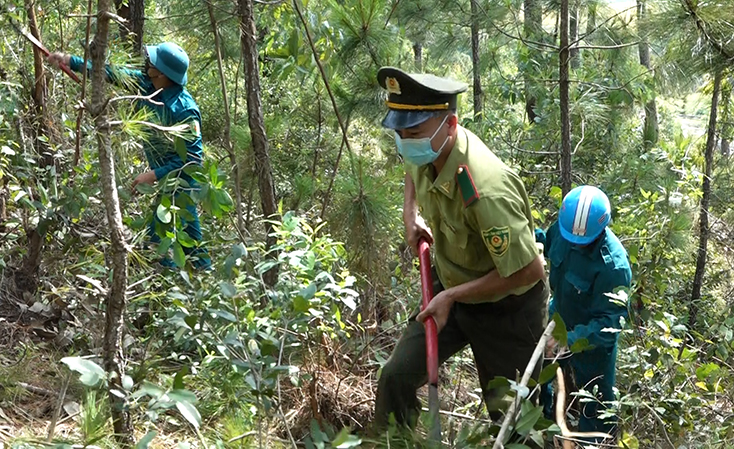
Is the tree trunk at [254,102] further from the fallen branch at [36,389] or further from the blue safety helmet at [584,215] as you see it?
the blue safety helmet at [584,215]

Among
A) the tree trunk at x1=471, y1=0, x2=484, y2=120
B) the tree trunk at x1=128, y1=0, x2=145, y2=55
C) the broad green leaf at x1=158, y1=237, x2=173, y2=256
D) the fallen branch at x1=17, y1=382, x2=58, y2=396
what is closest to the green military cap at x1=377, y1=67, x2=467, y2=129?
the broad green leaf at x1=158, y1=237, x2=173, y2=256

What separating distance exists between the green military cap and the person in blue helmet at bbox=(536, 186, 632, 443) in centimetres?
101

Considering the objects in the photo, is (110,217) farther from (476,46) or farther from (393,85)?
(476,46)

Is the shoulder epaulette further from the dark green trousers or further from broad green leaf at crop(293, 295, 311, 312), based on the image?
broad green leaf at crop(293, 295, 311, 312)

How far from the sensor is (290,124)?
5539mm

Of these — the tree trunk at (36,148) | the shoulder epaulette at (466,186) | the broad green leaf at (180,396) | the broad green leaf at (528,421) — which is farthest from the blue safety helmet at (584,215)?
the tree trunk at (36,148)

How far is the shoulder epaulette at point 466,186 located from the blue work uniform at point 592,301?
1.00 m

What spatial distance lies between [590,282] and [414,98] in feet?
4.44

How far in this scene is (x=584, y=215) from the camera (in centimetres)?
344

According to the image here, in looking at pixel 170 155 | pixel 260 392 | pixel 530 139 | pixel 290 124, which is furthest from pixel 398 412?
pixel 530 139

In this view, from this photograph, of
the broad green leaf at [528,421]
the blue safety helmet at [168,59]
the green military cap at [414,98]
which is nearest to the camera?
the broad green leaf at [528,421]

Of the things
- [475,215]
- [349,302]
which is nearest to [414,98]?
[475,215]

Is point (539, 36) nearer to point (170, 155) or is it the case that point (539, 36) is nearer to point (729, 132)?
point (729, 132)

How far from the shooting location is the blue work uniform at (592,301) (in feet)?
11.1
